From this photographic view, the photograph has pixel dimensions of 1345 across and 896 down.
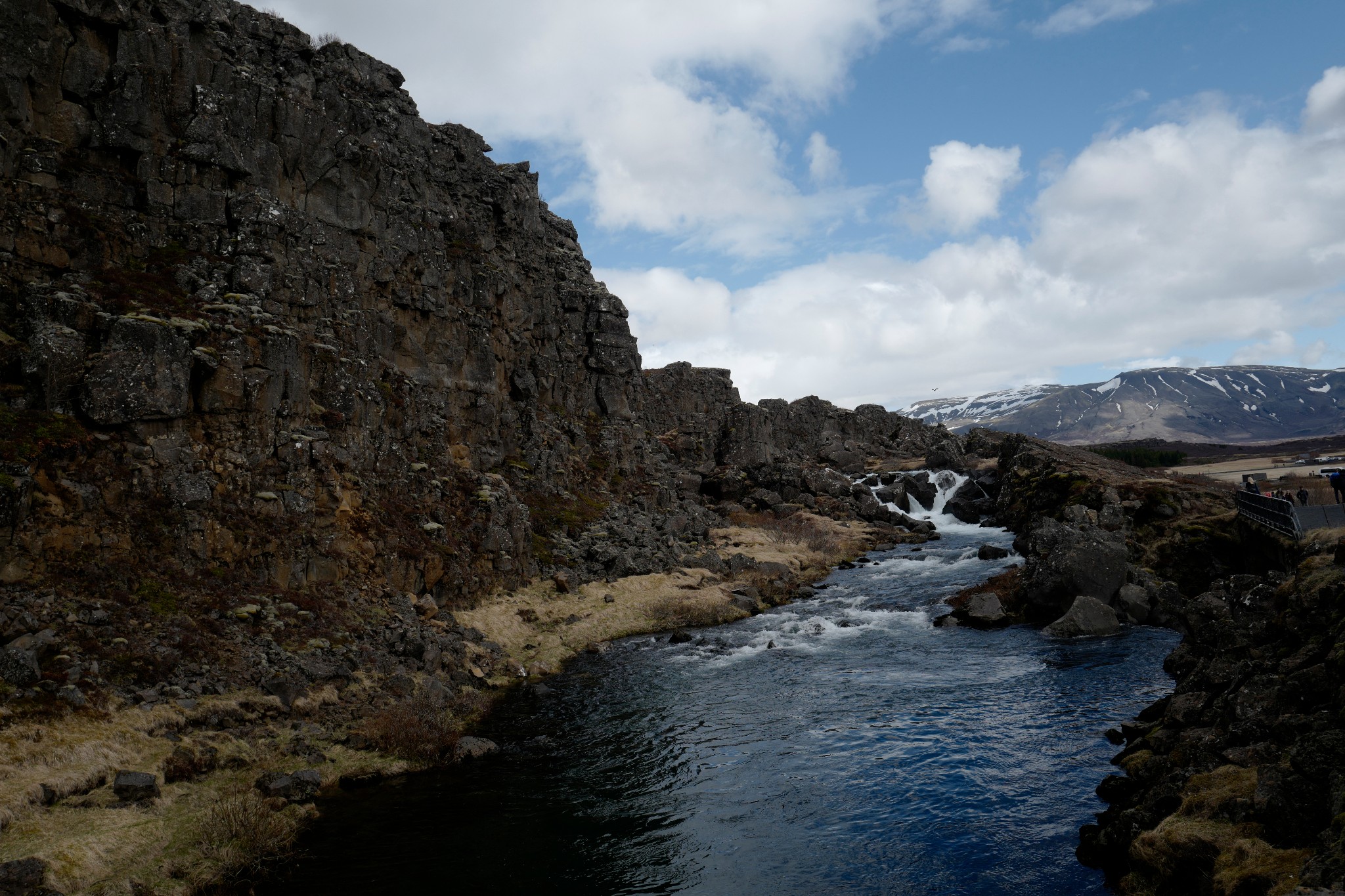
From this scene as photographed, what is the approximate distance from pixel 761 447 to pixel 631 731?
80492 mm

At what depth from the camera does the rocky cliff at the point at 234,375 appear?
23984 millimetres

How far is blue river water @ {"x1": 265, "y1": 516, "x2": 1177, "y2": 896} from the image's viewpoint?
1662cm

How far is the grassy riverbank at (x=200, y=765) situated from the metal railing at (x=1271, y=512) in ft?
104

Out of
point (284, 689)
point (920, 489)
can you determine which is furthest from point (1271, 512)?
point (920, 489)

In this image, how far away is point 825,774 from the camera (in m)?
21.8

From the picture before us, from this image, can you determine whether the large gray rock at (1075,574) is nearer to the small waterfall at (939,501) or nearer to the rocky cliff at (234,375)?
the rocky cliff at (234,375)

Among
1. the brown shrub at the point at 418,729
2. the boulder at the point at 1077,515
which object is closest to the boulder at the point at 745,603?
the boulder at the point at 1077,515

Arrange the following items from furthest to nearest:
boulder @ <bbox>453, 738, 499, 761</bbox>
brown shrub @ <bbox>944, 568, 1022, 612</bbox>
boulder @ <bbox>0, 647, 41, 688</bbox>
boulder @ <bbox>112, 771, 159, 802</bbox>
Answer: brown shrub @ <bbox>944, 568, 1022, 612</bbox>, boulder @ <bbox>453, 738, 499, 761</bbox>, boulder @ <bbox>0, 647, 41, 688</bbox>, boulder @ <bbox>112, 771, 159, 802</bbox>

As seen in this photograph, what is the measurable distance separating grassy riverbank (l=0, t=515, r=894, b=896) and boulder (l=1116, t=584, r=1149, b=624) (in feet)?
91.9

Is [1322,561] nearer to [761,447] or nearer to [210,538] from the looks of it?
[210,538]

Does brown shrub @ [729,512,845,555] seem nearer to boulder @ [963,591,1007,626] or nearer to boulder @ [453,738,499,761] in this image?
boulder @ [963,591,1007,626]

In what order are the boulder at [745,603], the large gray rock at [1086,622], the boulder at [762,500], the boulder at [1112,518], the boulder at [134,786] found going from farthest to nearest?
1. the boulder at [762,500]
2. the boulder at [1112,518]
3. the boulder at [745,603]
4. the large gray rock at [1086,622]
5. the boulder at [134,786]

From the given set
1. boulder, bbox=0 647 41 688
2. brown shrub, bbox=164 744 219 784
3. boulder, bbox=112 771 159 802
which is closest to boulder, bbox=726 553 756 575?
brown shrub, bbox=164 744 219 784

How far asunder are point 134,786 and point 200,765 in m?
2.06
